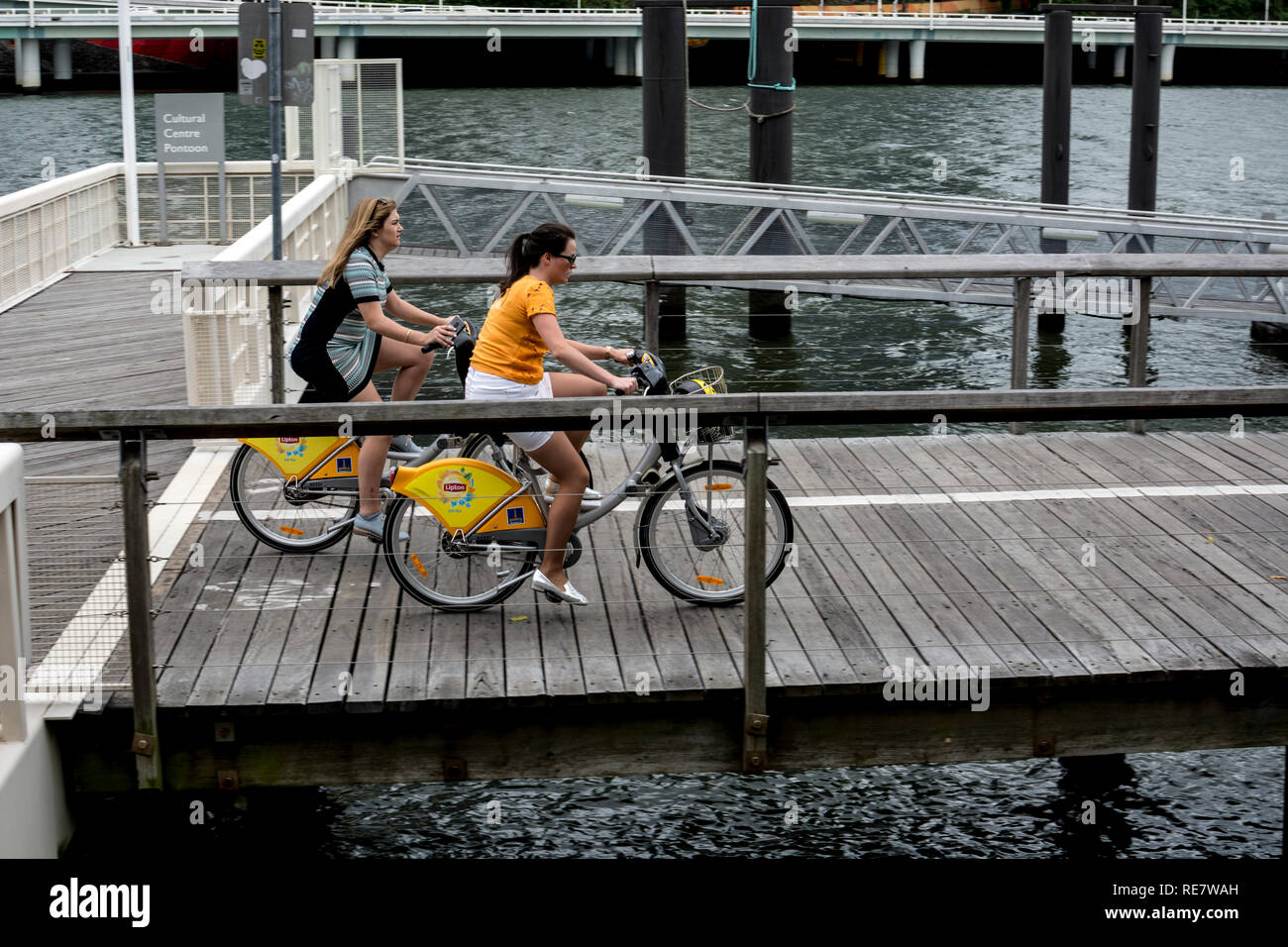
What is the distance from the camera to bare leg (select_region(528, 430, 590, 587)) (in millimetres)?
5828

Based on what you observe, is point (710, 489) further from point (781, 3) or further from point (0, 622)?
point (781, 3)

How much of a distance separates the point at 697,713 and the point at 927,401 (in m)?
1.25

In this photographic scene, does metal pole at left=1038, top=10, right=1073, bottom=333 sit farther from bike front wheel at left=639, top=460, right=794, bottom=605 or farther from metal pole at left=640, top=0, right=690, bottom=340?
bike front wheel at left=639, top=460, right=794, bottom=605

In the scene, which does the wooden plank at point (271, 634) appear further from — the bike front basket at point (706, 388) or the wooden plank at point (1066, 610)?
the wooden plank at point (1066, 610)

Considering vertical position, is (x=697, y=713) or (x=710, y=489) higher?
(x=710, y=489)

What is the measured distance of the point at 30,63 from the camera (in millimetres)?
68938

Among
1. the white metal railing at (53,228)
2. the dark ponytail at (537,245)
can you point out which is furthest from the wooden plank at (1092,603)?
the white metal railing at (53,228)

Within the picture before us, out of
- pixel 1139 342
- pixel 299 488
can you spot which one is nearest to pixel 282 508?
pixel 299 488

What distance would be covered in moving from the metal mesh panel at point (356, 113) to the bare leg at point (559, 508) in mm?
17177

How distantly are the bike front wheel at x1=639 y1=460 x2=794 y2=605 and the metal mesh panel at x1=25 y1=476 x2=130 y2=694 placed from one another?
1777 millimetres

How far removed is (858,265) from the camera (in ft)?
27.2

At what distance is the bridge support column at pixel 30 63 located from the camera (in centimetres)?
6888
